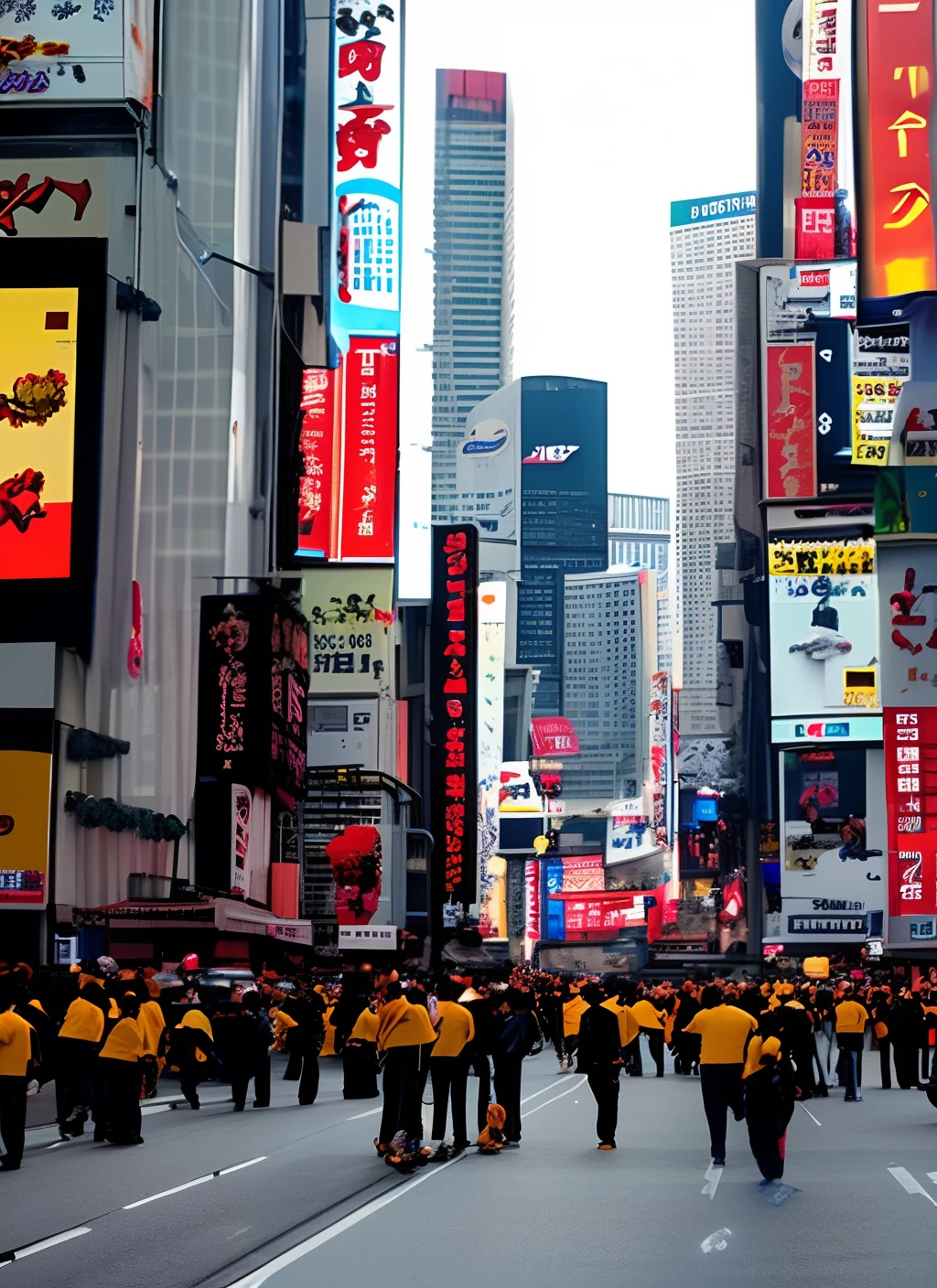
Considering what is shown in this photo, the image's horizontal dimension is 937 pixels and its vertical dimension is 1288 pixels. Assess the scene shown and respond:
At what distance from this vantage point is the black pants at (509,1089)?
19547mm

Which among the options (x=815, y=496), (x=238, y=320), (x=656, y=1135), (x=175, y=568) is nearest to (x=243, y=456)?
(x=238, y=320)

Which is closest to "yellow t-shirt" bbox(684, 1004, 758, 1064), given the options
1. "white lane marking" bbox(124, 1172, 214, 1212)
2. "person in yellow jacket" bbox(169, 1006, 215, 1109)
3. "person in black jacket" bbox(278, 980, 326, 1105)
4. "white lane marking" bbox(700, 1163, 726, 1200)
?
"white lane marking" bbox(700, 1163, 726, 1200)

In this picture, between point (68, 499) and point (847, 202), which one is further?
point (847, 202)

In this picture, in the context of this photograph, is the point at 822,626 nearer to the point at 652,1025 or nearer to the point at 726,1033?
the point at 652,1025

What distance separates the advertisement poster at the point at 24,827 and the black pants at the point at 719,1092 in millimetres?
23424

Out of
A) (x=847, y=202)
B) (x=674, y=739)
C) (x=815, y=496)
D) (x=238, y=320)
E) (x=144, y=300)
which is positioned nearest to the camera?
(x=144, y=300)

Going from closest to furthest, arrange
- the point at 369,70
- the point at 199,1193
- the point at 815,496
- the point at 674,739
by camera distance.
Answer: the point at 199,1193 → the point at 369,70 → the point at 815,496 → the point at 674,739

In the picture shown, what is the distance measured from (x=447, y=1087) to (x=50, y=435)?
26858 mm

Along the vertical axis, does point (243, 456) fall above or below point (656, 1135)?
above

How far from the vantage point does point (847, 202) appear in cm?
10050

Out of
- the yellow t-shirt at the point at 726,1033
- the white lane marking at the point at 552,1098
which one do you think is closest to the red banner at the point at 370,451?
the white lane marking at the point at 552,1098

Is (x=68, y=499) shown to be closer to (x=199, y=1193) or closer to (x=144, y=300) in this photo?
(x=144, y=300)

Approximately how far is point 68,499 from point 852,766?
7538 cm

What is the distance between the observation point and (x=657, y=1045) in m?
36.8
